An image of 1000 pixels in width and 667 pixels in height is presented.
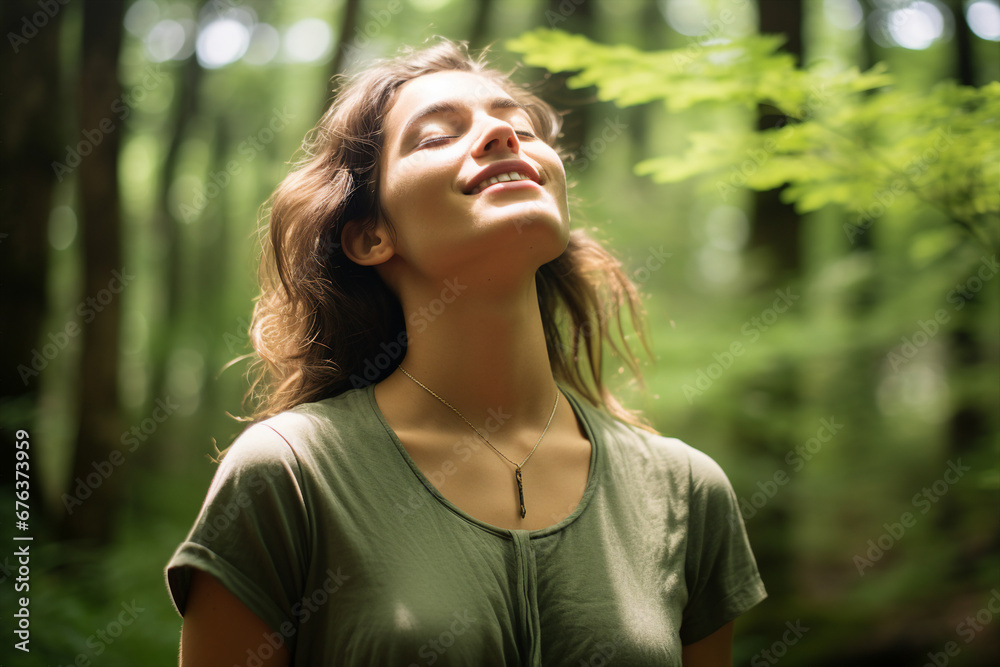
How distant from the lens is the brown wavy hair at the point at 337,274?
2084mm

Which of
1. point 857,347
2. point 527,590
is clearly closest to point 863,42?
point 857,347

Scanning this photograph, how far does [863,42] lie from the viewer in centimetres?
724

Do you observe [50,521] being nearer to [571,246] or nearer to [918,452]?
[571,246]

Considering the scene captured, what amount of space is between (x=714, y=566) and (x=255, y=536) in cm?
124

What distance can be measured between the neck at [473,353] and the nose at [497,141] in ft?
1.17

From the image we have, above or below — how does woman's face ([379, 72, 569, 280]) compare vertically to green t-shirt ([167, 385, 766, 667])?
above

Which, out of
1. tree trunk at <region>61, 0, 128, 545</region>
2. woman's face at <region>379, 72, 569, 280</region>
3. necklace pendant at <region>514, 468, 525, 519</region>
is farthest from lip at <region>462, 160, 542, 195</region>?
tree trunk at <region>61, 0, 128, 545</region>

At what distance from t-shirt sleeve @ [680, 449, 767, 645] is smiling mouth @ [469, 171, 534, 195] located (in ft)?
3.23

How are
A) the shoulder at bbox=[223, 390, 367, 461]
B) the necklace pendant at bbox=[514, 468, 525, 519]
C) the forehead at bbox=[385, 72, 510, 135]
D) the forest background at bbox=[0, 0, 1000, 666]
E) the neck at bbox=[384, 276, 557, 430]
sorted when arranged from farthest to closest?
the forest background at bbox=[0, 0, 1000, 666] → the forehead at bbox=[385, 72, 510, 135] → the neck at bbox=[384, 276, 557, 430] → the necklace pendant at bbox=[514, 468, 525, 519] → the shoulder at bbox=[223, 390, 367, 461]

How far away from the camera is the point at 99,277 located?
5.10 metres

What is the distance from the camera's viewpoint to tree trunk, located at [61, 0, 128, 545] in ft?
16.3

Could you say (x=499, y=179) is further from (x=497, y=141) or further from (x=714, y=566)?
(x=714, y=566)

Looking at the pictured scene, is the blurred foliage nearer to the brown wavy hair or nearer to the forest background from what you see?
the forest background

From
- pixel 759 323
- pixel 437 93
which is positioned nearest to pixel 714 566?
pixel 437 93
